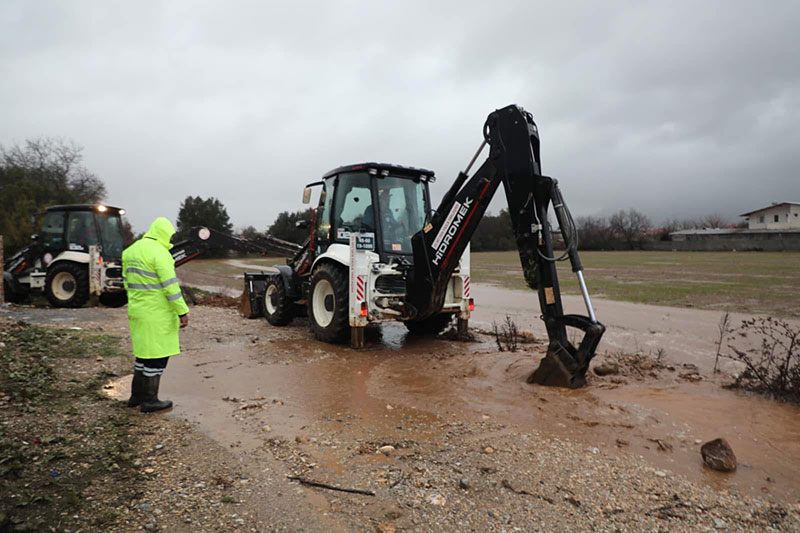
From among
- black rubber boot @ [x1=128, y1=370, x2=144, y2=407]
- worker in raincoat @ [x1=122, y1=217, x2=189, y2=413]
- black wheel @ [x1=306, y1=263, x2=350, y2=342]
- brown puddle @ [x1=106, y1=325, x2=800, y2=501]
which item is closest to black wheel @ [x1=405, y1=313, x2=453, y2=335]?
black wheel @ [x1=306, y1=263, x2=350, y2=342]

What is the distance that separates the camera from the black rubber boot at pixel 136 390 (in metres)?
4.86

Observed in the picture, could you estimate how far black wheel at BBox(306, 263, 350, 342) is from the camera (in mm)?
7863

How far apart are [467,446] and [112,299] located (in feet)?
40.9

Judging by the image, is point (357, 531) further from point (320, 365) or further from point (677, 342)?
point (677, 342)

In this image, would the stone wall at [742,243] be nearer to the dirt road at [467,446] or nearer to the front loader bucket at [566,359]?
the dirt road at [467,446]

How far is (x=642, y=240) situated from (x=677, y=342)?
58.2 meters

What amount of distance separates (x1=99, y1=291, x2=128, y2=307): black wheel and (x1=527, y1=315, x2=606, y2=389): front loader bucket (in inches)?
457

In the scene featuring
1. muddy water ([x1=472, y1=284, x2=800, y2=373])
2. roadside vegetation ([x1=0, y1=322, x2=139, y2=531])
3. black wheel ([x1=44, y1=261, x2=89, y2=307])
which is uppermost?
black wheel ([x1=44, y1=261, x2=89, y2=307])

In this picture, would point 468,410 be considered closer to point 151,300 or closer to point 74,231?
point 151,300

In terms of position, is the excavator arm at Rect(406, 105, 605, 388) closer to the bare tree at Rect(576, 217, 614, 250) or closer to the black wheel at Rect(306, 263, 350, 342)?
the black wheel at Rect(306, 263, 350, 342)

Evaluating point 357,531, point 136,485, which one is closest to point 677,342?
point 357,531

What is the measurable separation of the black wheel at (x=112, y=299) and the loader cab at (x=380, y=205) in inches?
307

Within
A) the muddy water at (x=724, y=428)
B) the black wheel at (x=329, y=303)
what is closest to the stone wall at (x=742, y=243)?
the muddy water at (x=724, y=428)

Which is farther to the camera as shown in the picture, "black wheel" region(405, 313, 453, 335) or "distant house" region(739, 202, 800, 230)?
"distant house" region(739, 202, 800, 230)
